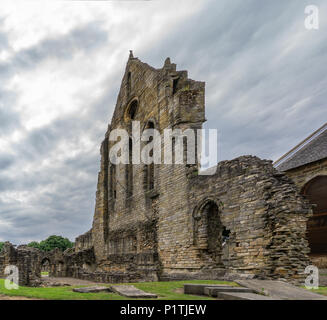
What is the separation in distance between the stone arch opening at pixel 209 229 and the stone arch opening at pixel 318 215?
437cm

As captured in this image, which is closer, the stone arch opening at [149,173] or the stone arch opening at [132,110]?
the stone arch opening at [149,173]

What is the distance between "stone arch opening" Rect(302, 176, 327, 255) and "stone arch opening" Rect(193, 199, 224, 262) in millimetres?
4366

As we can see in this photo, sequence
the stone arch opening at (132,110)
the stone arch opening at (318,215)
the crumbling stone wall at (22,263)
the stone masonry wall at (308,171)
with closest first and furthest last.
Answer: the stone masonry wall at (308,171) → the stone arch opening at (318,215) → the crumbling stone wall at (22,263) → the stone arch opening at (132,110)

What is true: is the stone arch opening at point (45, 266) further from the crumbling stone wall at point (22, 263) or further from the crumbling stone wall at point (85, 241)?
the crumbling stone wall at point (22, 263)

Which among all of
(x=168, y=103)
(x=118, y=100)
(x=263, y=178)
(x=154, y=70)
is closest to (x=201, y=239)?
(x=263, y=178)

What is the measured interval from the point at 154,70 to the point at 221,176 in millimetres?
7388

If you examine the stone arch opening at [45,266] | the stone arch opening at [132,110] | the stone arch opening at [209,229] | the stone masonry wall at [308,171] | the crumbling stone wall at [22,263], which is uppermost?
the stone arch opening at [132,110]

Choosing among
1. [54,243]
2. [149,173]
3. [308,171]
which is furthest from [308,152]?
[54,243]

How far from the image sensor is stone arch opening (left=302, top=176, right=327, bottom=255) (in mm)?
13509

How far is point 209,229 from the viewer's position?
11.6 meters

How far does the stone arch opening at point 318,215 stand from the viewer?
1351cm

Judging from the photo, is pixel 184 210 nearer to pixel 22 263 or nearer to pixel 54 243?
pixel 22 263

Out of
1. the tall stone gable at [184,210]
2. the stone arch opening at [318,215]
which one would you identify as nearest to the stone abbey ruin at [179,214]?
the tall stone gable at [184,210]
